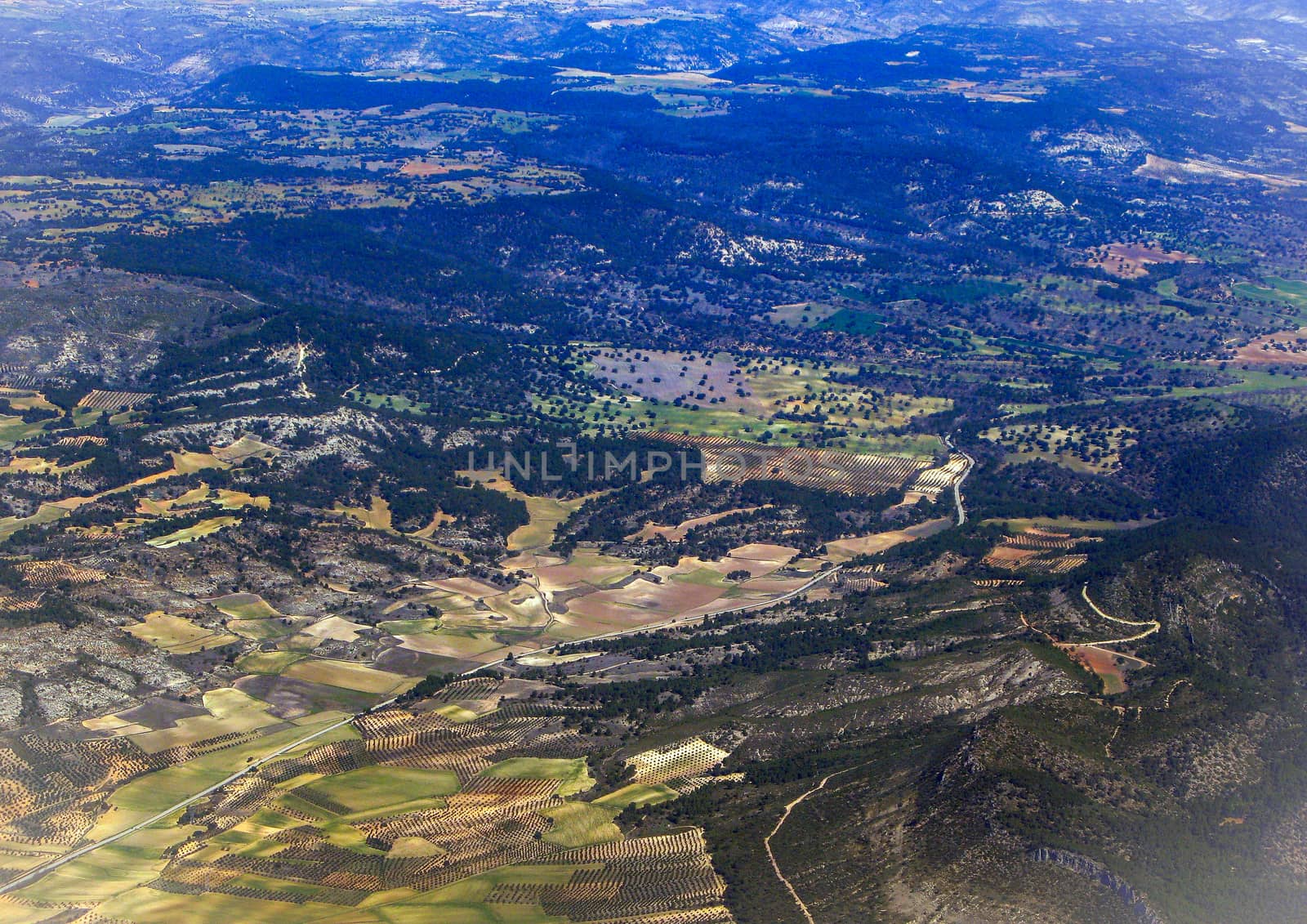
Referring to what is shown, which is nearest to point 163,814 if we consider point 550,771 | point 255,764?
point 255,764

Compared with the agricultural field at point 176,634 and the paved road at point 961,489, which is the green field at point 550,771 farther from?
the paved road at point 961,489

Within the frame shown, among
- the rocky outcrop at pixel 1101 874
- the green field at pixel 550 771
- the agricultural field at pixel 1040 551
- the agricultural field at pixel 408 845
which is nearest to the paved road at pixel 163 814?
the agricultural field at pixel 408 845

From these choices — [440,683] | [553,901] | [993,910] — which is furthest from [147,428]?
[993,910]

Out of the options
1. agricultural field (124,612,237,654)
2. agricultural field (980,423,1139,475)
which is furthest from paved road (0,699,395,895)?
agricultural field (980,423,1139,475)

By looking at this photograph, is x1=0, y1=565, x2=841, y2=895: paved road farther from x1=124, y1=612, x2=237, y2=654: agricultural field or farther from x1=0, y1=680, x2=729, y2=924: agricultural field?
x1=124, y1=612, x2=237, y2=654: agricultural field

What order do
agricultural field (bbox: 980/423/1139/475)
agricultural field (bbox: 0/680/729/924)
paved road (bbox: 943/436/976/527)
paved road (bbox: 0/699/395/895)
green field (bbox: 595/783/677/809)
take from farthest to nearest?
agricultural field (bbox: 980/423/1139/475) < paved road (bbox: 943/436/976/527) < green field (bbox: 595/783/677/809) < paved road (bbox: 0/699/395/895) < agricultural field (bbox: 0/680/729/924)

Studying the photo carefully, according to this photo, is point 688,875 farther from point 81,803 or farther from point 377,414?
point 377,414

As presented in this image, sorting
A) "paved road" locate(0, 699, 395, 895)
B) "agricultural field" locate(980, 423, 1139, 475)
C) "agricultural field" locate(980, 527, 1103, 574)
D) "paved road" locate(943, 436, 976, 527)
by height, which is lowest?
"paved road" locate(943, 436, 976, 527)

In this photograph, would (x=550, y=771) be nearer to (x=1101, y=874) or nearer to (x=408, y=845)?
(x=408, y=845)
